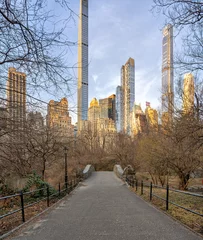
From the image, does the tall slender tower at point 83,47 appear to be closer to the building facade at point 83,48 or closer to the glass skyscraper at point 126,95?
the building facade at point 83,48

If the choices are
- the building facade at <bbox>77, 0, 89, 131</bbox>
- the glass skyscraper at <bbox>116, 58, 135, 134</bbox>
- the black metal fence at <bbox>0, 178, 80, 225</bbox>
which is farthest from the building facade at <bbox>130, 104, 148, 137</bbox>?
the building facade at <bbox>77, 0, 89, 131</bbox>

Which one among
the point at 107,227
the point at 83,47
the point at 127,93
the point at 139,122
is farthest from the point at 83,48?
the point at 127,93

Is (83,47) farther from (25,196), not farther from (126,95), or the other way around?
(126,95)

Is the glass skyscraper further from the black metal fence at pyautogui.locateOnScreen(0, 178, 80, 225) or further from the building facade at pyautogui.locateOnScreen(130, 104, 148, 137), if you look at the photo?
the black metal fence at pyautogui.locateOnScreen(0, 178, 80, 225)

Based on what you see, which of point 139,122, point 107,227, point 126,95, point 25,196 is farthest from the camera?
point 126,95

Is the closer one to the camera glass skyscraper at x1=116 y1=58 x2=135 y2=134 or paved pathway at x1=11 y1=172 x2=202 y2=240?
paved pathway at x1=11 y1=172 x2=202 y2=240

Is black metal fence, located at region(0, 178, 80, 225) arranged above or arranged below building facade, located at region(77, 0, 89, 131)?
below

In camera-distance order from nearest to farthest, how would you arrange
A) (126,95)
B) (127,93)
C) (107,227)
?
1. (107,227)
2. (127,93)
3. (126,95)

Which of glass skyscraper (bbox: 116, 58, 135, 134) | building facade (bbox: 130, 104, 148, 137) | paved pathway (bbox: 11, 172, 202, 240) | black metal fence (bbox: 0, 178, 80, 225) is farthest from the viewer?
glass skyscraper (bbox: 116, 58, 135, 134)

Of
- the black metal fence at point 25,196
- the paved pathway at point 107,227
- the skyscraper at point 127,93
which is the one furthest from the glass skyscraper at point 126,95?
the paved pathway at point 107,227

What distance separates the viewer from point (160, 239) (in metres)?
4.49

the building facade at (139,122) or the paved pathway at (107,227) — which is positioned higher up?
the building facade at (139,122)

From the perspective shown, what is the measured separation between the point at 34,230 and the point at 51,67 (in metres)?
3.85

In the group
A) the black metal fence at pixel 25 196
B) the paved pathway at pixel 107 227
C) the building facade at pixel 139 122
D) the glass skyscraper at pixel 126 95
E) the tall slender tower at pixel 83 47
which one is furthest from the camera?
the glass skyscraper at pixel 126 95
